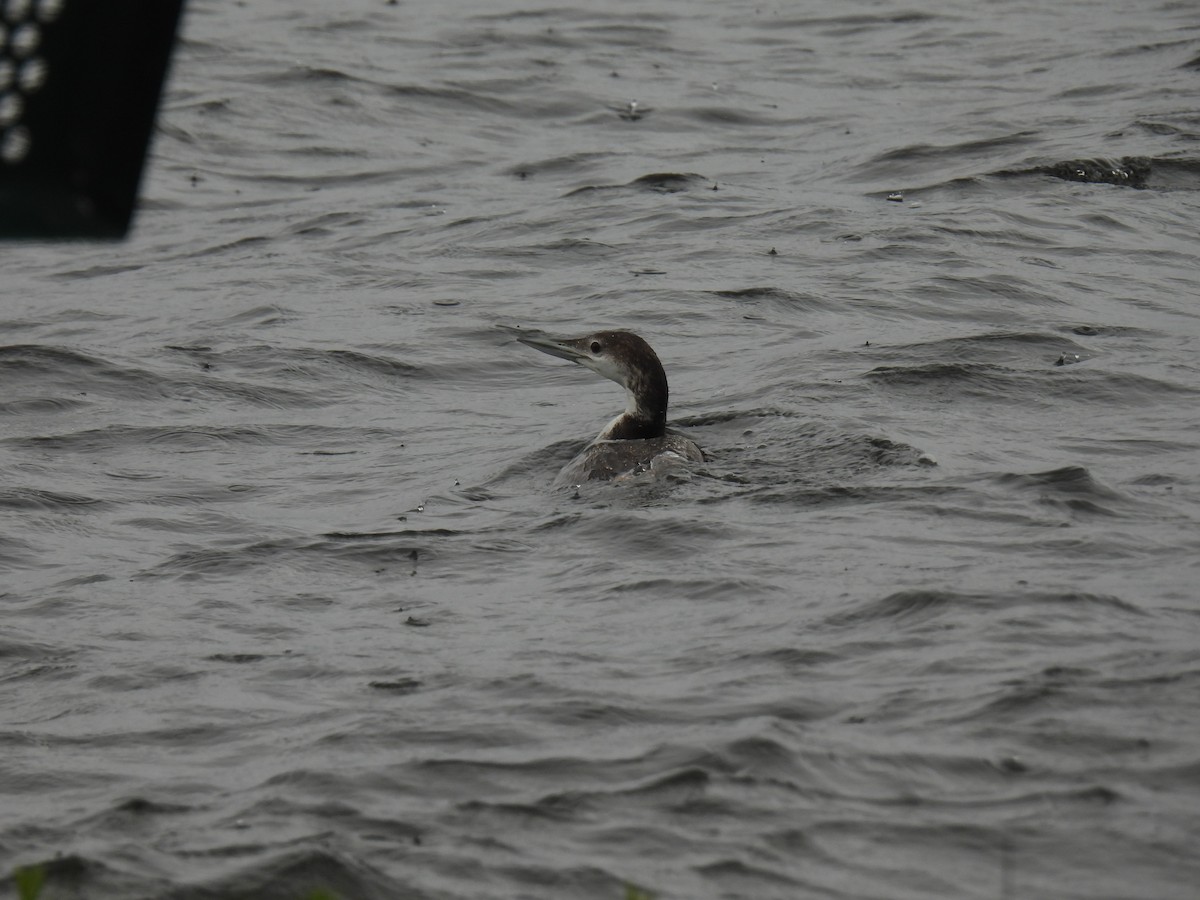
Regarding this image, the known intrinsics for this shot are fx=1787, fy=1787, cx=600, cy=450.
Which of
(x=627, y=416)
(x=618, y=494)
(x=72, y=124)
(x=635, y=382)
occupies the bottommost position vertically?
(x=618, y=494)

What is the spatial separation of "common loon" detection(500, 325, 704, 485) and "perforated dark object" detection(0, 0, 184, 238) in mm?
5713

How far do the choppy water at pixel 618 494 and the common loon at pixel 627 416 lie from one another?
0.22 meters

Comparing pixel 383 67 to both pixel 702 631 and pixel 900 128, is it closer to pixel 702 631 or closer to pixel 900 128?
pixel 900 128

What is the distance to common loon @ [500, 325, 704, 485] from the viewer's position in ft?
26.0

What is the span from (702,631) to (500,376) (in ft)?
14.4

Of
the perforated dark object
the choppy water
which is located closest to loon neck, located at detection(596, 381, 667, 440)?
the choppy water

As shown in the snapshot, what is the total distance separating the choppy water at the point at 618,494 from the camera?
4453mm

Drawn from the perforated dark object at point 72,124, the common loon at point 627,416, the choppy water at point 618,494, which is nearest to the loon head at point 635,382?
the common loon at point 627,416

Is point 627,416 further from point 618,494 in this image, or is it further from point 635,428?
point 618,494

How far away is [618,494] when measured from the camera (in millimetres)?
7656

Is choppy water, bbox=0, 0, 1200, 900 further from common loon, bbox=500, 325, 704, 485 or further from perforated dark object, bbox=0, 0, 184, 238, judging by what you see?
perforated dark object, bbox=0, 0, 184, 238

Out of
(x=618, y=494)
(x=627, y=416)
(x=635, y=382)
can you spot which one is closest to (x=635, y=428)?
(x=627, y=416)

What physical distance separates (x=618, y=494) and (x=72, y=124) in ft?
18.3

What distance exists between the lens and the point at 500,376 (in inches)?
397
